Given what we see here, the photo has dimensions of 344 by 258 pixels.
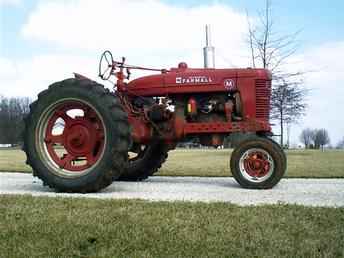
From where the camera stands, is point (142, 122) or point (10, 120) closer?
point (142, 122)

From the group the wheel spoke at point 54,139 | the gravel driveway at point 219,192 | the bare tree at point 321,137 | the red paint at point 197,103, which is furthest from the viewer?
the bare tree at point 321,137

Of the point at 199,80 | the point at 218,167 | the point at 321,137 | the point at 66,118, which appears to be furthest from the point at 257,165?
the point at 321,137

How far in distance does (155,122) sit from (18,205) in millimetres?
3407

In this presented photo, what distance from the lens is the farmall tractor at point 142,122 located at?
7320 millimetres

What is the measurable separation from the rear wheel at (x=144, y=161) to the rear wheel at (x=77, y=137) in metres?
1.63

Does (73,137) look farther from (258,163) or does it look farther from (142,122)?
(258,163)

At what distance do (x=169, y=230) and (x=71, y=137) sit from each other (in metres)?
3.85

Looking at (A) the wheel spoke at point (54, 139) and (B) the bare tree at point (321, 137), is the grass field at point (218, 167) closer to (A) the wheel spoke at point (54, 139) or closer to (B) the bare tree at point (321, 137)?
(A) the wheel spoke at point (54, 139)

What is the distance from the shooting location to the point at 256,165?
757 centimetres

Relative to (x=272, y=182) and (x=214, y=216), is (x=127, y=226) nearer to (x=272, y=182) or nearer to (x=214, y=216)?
(x=214, y=216)

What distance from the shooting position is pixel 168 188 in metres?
7.51

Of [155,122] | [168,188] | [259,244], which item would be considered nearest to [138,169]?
[155,122]

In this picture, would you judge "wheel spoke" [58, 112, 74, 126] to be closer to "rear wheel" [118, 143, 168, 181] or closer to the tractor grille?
"rear wheel" [118, 143, 168, 181]

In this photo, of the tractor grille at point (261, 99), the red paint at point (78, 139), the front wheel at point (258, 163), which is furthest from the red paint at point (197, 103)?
the red paint at point (78, 139)
